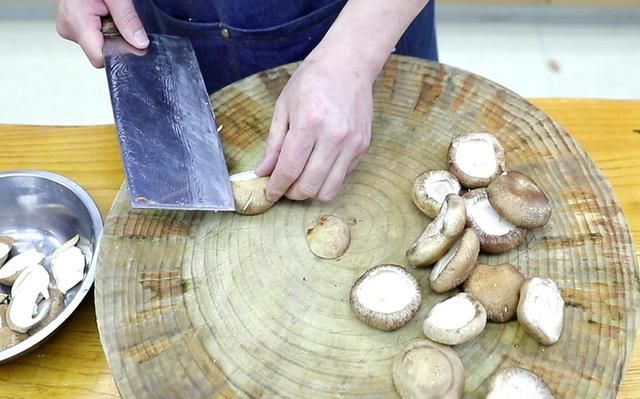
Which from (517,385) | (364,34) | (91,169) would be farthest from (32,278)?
(517,385)

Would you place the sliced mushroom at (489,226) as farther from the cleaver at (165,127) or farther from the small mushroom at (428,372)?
the cleaver at (165,127)

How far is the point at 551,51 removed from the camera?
2547mm

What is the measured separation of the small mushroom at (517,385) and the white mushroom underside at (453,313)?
3.1 inches

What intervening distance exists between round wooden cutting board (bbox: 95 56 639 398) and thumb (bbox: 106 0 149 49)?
16cm

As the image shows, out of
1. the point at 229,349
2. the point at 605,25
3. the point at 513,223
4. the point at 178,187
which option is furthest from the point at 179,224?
the point at 605,25

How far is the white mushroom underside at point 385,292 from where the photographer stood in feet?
3.06

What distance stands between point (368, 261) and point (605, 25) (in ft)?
6.73

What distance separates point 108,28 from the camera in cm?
118

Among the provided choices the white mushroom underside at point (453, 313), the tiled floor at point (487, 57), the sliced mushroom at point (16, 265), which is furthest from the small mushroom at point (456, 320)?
the tiled floor at point (487, 57)

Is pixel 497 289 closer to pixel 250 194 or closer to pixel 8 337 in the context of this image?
pixel 250 194

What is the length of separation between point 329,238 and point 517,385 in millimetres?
334

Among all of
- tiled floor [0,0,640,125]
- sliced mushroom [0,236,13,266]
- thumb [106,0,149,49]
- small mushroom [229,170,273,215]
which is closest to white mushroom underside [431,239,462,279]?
small mushroom [229,170,273,215]

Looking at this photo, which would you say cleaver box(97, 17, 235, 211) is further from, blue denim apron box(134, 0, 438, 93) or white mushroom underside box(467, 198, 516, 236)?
white mushroom underside box(467, 198, 516, 236)

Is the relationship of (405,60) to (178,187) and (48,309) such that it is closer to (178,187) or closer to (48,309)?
(178,187)
